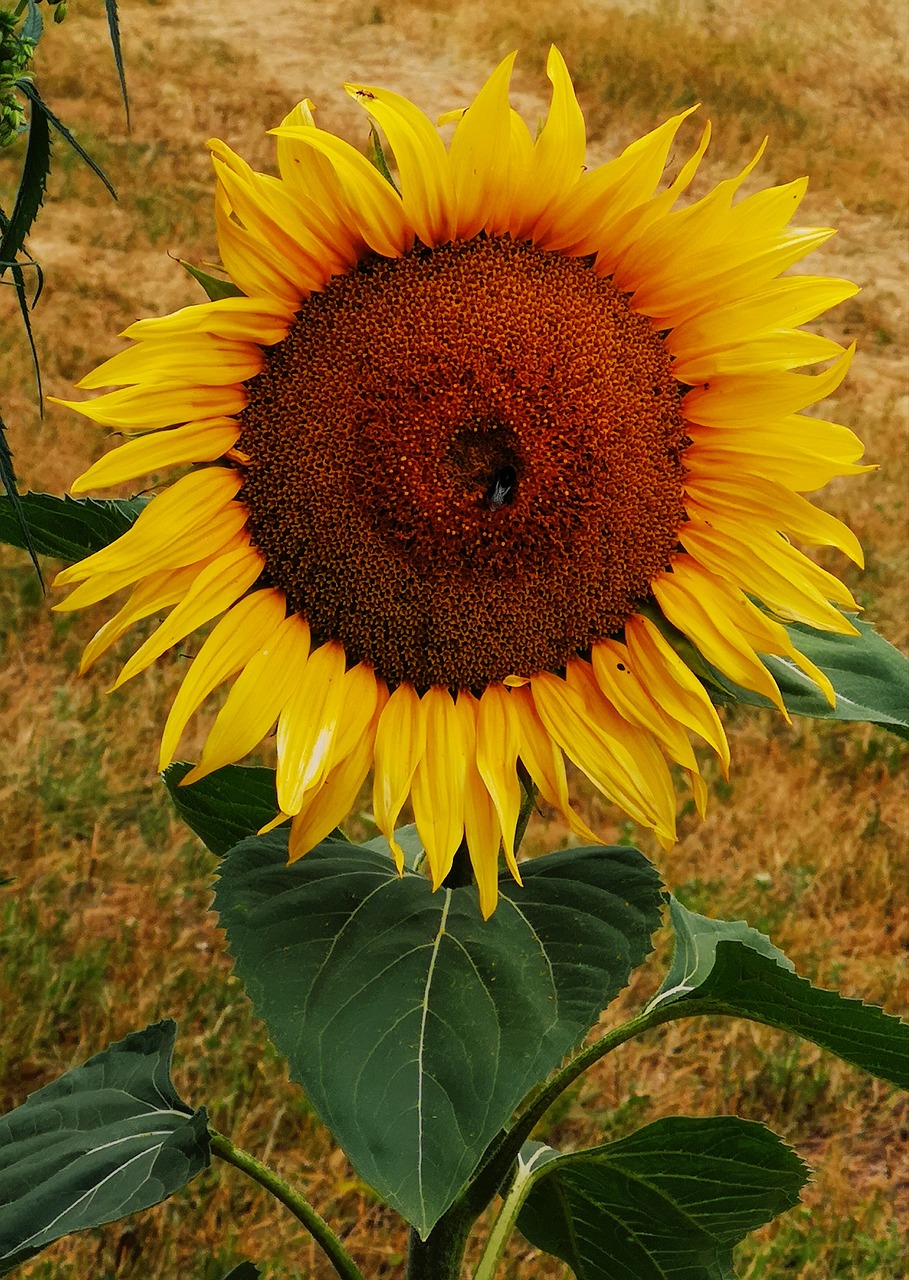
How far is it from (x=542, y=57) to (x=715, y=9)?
1784 mm

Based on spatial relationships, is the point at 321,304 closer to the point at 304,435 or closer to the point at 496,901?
the point at 304,435

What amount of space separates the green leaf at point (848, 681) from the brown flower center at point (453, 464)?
0.15 meters

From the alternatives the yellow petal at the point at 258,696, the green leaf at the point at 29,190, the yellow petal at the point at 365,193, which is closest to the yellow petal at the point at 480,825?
the yellow petal at the point at 258,696

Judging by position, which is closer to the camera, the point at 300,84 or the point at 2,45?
the point at 2,45

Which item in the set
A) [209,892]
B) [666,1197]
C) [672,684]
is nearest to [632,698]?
[672,684]

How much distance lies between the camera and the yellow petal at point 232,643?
3.07 feet

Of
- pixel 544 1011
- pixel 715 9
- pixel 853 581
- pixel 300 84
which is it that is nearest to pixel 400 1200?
pixel 544 1011

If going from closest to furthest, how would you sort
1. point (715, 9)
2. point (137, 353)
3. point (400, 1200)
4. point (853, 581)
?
point (400, 1200) < point (137, 353) < point (853, 581) < point (715, 9)

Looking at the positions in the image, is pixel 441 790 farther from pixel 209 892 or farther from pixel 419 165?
pixel 209 892

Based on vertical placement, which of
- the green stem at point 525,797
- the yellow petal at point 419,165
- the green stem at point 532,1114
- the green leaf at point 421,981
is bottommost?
the green stem at point 532,1114

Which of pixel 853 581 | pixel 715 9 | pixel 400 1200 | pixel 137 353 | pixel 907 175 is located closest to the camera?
pixel 400 1200

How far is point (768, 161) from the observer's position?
298 inches

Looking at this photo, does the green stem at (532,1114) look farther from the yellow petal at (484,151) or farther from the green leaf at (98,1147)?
the yellow petal at (484,151)

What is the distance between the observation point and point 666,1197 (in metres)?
1.20
